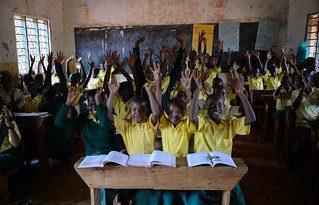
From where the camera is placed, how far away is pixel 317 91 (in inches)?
145

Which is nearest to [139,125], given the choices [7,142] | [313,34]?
[7,142]

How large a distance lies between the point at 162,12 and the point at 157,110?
5965 millimetres

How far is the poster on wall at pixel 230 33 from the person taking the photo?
7.51m

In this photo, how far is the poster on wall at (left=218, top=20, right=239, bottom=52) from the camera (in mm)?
7512

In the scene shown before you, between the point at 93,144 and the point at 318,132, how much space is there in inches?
92.2

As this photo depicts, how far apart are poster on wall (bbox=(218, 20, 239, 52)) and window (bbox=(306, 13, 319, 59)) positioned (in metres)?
1.73

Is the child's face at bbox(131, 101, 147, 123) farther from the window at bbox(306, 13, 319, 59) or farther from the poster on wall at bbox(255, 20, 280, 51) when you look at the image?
the poster on wall at bbox(255, 20, 280, 51)

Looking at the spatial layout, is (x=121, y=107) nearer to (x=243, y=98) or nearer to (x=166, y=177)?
(x=243, y=98)

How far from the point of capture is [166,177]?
176 cm

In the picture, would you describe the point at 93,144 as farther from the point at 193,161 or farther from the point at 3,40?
the point at 3,40

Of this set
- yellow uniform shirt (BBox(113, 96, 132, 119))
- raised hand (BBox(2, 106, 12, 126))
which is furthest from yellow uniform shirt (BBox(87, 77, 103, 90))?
raised hand (BBox(2, 106, 12, 126))

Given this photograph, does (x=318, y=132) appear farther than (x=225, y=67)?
No

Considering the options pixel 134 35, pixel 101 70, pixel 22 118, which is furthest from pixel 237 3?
pixel 22 118

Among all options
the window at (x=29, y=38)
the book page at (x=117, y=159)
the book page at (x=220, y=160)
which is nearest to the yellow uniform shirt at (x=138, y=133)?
the book page at (x=117, y=159)
